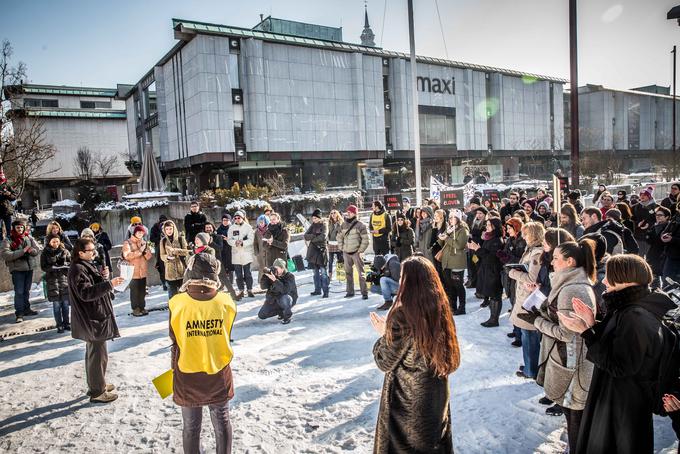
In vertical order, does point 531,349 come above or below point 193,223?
below

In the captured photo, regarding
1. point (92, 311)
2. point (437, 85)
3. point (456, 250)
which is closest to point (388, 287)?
point (456, 250)

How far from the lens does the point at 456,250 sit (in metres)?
7.96

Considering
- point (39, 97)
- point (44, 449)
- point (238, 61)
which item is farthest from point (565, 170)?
point (39, 97)

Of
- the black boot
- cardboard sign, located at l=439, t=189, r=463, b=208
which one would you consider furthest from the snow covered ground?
cardboard sign, located at l=439, t=189, r=463, b=208

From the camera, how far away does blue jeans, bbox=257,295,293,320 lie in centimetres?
795

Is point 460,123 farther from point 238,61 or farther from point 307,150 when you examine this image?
point 238,61

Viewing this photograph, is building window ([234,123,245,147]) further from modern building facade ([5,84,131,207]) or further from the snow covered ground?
modern building facade ([5,84,131,207])

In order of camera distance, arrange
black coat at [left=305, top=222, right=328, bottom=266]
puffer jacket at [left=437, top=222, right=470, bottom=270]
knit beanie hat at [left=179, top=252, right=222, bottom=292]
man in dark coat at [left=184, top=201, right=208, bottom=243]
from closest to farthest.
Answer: knit beanie hat at [left=179, top=252, right=222, bottom=292], puffer jacket at [left=437, top=222, right=470, bottom=270], black coat at [left=305, top=222, right=328, bottom=266], man in dark coat at [left=184, top=201, right=208, bottom=243]

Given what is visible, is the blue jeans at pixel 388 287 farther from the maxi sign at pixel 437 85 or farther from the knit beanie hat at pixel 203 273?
the maxi sign at pixel 437 85

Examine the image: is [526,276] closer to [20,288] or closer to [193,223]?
[193,223]

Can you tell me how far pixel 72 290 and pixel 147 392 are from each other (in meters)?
1.50

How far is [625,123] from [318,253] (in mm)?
72201

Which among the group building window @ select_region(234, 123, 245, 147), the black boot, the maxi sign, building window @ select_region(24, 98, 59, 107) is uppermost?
building window @ select_region(24, 98, 59, 107)

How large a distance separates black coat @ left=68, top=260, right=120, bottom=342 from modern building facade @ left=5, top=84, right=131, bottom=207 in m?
58.8
